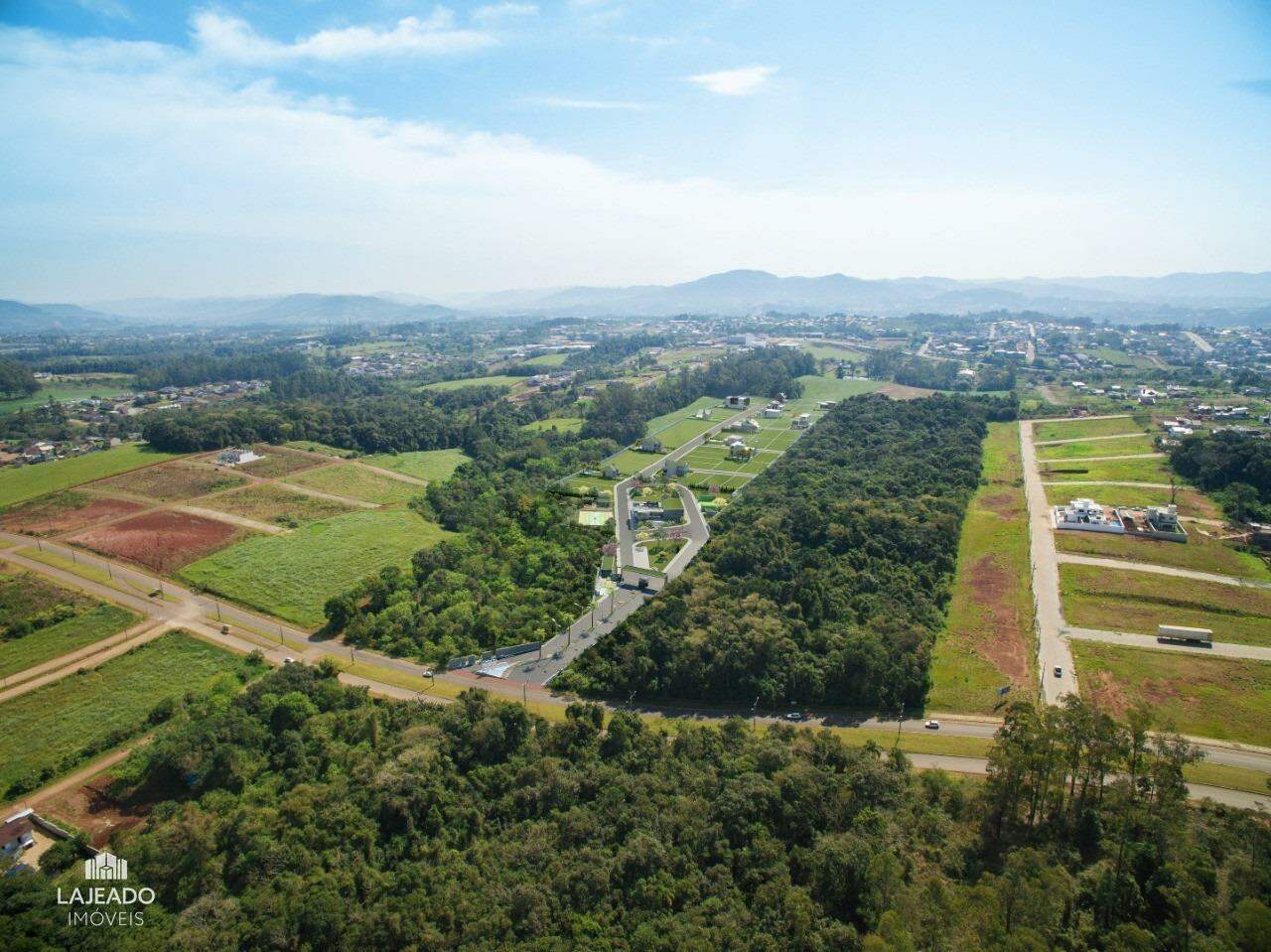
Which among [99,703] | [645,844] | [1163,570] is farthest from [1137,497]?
[99,703]

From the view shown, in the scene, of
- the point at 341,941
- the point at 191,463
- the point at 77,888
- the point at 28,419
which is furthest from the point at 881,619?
the point at 28,419

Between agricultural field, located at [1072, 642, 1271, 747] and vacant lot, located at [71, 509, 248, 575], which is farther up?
vacant lot, located at [71, 509, 248, 575]

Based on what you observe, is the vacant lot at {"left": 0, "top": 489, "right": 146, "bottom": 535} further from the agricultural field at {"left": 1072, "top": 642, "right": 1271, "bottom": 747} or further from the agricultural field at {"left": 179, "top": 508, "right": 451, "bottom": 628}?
the agricultural field at {"left": 1072, "top": 642, "right": 1271, "bottom": 747}

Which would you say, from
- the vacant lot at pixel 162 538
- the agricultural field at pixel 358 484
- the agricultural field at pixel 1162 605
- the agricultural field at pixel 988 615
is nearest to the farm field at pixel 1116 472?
the agricultural field at pixel 988 615

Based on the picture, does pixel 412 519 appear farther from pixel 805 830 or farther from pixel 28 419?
pixel 28 419

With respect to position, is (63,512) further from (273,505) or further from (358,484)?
(358,484)

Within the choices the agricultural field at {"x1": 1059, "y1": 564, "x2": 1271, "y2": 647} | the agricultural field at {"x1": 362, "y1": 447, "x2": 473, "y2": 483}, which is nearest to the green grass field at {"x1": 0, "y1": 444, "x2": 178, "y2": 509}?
the agricultural field at {"x1": 362, "y1": 447, "x2": 473, "y2": 483}
